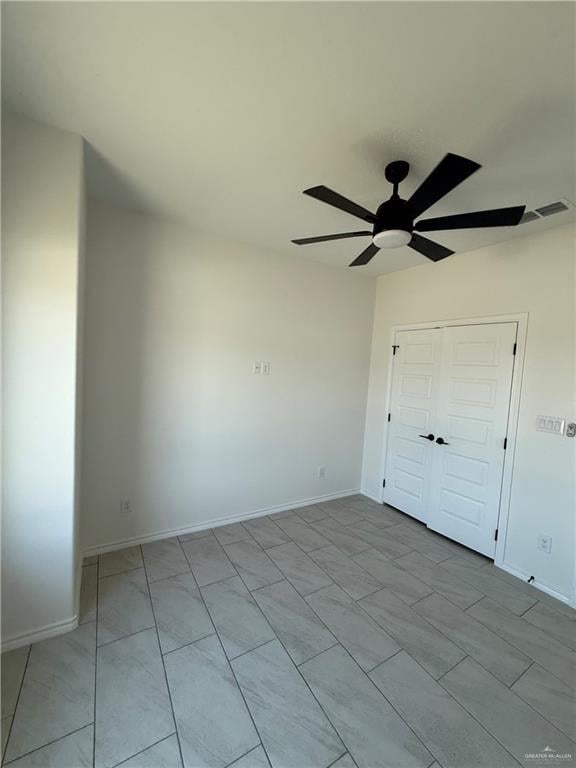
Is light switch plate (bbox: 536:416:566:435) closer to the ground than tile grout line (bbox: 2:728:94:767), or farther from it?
farther from it

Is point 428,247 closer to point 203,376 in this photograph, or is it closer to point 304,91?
point 304,91

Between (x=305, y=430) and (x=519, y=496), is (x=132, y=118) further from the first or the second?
(x=519, y=496)

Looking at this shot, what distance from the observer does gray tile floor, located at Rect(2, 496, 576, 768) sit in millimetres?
1256

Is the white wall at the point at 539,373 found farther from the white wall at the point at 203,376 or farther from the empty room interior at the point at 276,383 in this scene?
the white wall at the point at 203,376

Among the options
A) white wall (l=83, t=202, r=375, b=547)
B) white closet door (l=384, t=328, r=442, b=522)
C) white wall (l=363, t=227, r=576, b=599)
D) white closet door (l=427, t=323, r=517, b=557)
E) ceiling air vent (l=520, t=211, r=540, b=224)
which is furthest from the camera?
white closet door (l=384, t=328, r=442, b=522)

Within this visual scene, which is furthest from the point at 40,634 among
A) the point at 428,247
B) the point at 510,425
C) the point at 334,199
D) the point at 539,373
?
the point at 539,373

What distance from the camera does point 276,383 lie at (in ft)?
10.3

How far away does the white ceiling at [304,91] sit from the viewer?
1019mm

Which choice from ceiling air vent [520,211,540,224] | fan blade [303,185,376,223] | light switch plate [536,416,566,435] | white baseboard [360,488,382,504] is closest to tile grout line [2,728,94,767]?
fan blade [303,185,376,223]

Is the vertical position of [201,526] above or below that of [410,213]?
below

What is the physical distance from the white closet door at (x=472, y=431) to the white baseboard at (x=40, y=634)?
295 cm

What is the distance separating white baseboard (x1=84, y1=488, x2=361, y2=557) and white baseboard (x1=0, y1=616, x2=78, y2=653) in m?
0.73

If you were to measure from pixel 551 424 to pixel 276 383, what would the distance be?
225 centimetres

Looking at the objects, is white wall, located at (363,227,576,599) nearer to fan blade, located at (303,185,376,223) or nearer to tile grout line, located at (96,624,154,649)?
fan blade, located at (303,185,376,223)
